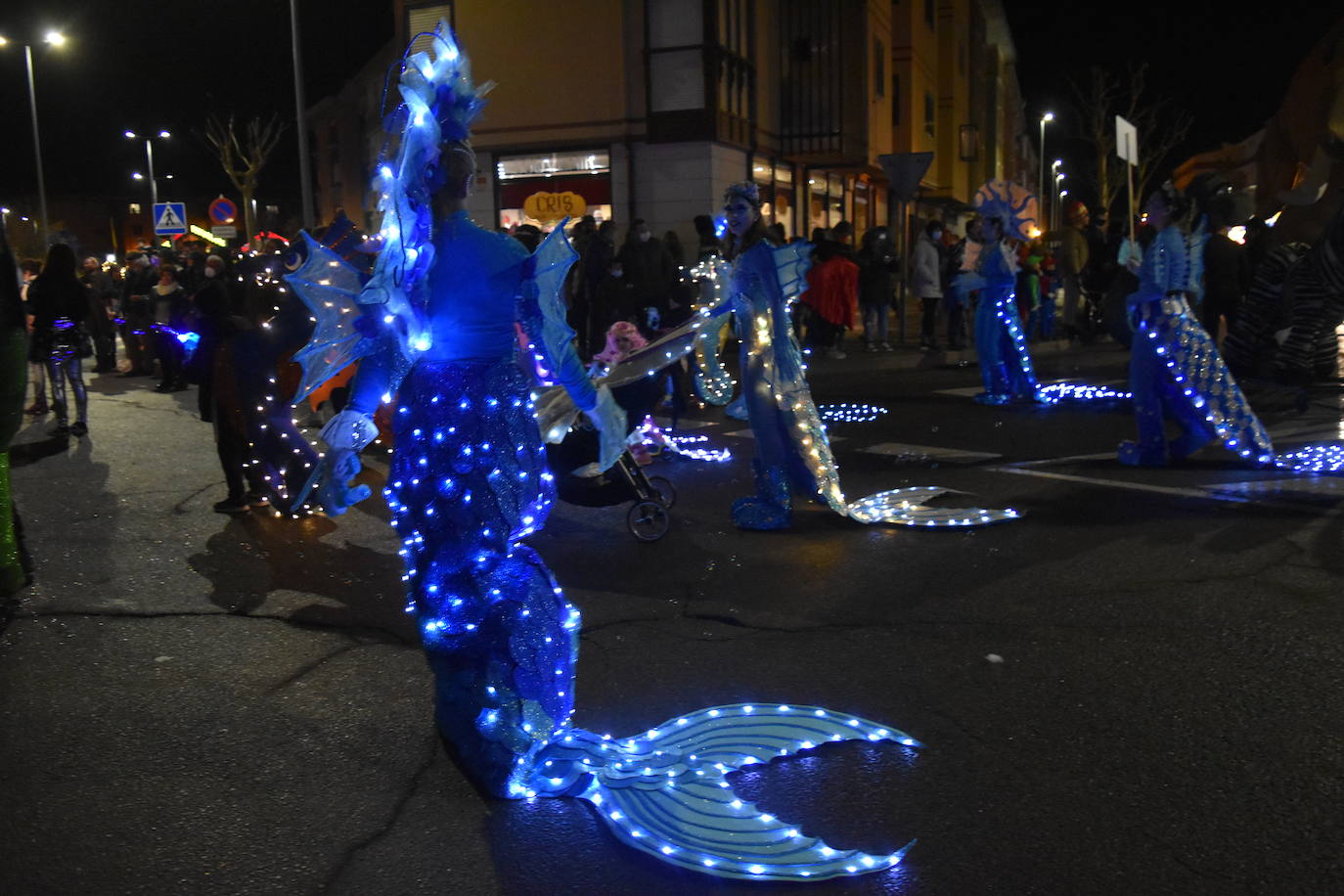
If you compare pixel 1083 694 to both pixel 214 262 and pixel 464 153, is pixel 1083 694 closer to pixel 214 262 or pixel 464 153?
pixel 464 153

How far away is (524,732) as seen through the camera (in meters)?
3.67

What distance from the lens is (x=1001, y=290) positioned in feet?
41.2

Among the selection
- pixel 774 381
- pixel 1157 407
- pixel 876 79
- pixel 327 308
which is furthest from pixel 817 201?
pixel 327 308

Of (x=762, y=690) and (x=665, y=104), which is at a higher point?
(x=665, y=104)

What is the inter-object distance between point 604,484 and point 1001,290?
23.2 ft

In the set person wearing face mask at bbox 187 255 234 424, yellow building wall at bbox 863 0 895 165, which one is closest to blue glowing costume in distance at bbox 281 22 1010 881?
person wearing face mask at bbox 187 255 234 424

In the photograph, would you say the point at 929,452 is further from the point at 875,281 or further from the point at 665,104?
the point at 665,104

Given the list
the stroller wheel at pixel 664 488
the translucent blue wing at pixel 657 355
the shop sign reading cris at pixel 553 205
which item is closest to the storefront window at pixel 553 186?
the shop sign reading cris at pixel 553 205

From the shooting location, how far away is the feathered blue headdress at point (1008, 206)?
41.0ft

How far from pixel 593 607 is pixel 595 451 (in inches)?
57.2

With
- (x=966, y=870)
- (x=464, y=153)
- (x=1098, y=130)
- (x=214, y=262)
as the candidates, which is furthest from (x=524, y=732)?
(x=1098, y=130)

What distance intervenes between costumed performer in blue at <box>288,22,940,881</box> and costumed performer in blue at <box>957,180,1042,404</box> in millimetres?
9378

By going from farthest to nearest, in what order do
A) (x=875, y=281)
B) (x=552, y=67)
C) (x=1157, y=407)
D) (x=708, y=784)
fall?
(x=552, y=67), (x=875, y=281), (x=1157, y=407), (x=708, y=784)

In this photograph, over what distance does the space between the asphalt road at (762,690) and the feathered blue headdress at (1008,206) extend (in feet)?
15.8
